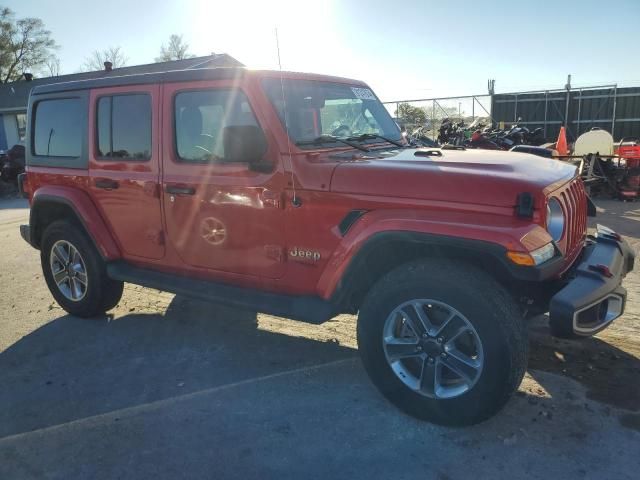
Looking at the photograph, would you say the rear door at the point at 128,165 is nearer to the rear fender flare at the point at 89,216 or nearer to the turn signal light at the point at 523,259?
the rear fender flare at the point at 89,216

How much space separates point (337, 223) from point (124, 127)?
2095mm

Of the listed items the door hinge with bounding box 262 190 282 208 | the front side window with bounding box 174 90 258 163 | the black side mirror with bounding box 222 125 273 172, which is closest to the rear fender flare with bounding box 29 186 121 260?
the front side window with bounding box 174 90 258 163

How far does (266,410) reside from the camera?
10.2 feet

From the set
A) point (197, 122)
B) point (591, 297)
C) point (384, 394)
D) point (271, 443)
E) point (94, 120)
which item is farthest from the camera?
point (94, 120)

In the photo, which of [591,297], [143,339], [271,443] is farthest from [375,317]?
[143,339]

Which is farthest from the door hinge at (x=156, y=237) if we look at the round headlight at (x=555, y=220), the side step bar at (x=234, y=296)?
the round headlight at (x=555, y=220)

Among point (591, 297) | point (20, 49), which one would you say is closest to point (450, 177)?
point (591, 297)

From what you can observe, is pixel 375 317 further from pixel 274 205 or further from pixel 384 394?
pixel 274 205

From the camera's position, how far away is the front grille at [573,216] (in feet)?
9.63

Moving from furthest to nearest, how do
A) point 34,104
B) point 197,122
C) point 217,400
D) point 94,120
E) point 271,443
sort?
point 34,104 → point 94,120 → point 197,122 → point 217,400 → point 271,443

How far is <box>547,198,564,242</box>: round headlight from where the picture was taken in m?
2.79

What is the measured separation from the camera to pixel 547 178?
2.83 meters

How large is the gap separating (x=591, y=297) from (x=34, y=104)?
488cm

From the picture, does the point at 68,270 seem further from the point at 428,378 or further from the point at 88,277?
the point at 428,378
